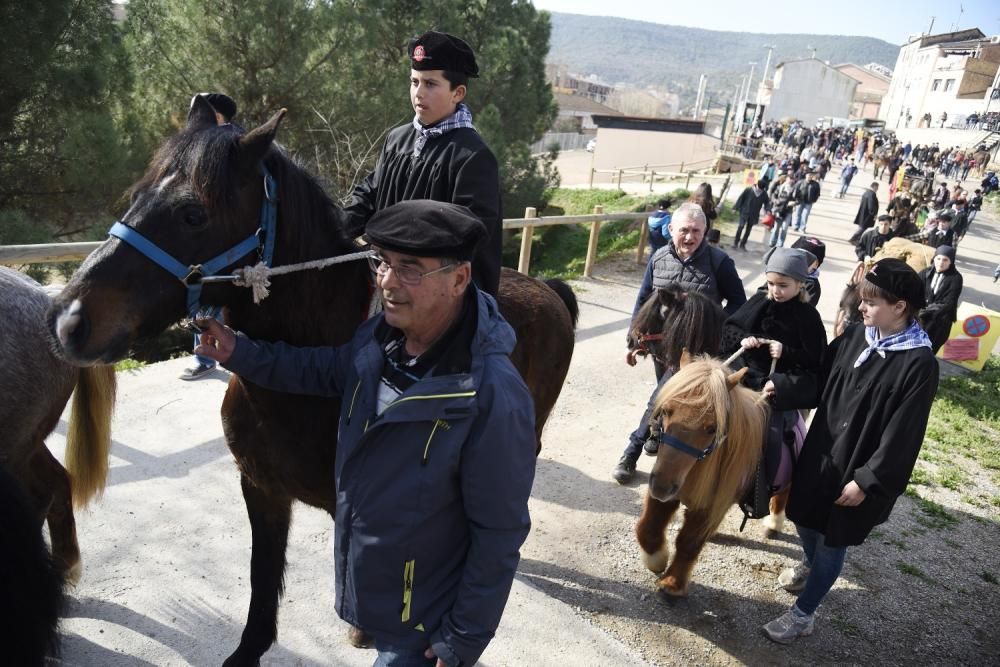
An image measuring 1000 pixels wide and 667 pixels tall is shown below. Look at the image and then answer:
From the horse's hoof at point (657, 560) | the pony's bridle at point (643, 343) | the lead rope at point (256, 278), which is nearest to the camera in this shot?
the lead rope at point (256, 278)

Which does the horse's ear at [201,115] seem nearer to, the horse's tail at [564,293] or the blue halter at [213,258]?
the blue halter at [213,258]

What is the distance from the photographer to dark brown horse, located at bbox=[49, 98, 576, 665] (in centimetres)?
152

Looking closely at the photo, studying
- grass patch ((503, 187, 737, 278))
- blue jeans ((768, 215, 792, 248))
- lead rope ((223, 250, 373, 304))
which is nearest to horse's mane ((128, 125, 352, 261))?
lead rope ((223, 250, 373, 304))

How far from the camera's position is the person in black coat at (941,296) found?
6.85m

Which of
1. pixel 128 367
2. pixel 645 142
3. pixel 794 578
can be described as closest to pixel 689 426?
pixel 794 578

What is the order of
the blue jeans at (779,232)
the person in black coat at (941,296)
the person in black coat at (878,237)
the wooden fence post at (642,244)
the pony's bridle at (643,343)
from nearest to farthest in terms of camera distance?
the pony's bridle at (643,343)
the person in black coat at (941,296)
the person in black coat at (878,237)
the wooden fence post at (642,244)
the blue jeans at (779,232)

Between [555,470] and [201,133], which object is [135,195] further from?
[555,470]

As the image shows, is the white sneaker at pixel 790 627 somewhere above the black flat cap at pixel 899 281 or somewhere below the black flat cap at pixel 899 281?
below

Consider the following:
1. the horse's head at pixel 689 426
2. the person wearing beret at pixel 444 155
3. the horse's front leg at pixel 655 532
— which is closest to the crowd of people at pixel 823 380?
the horse's head at pixel 689 426

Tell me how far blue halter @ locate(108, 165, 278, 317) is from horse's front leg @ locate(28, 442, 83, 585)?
5.37ft

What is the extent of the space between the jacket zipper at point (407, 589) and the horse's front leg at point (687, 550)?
2.09m

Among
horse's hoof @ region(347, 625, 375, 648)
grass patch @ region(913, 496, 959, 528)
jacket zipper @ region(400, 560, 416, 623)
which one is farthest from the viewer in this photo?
grass patch @ region(913, 496, 959, 528)

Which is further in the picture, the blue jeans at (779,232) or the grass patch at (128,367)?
the blue jeans at (779,232)

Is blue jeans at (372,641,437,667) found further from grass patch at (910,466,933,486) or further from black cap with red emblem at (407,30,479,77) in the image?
grass patch at (910,466,933,486)
